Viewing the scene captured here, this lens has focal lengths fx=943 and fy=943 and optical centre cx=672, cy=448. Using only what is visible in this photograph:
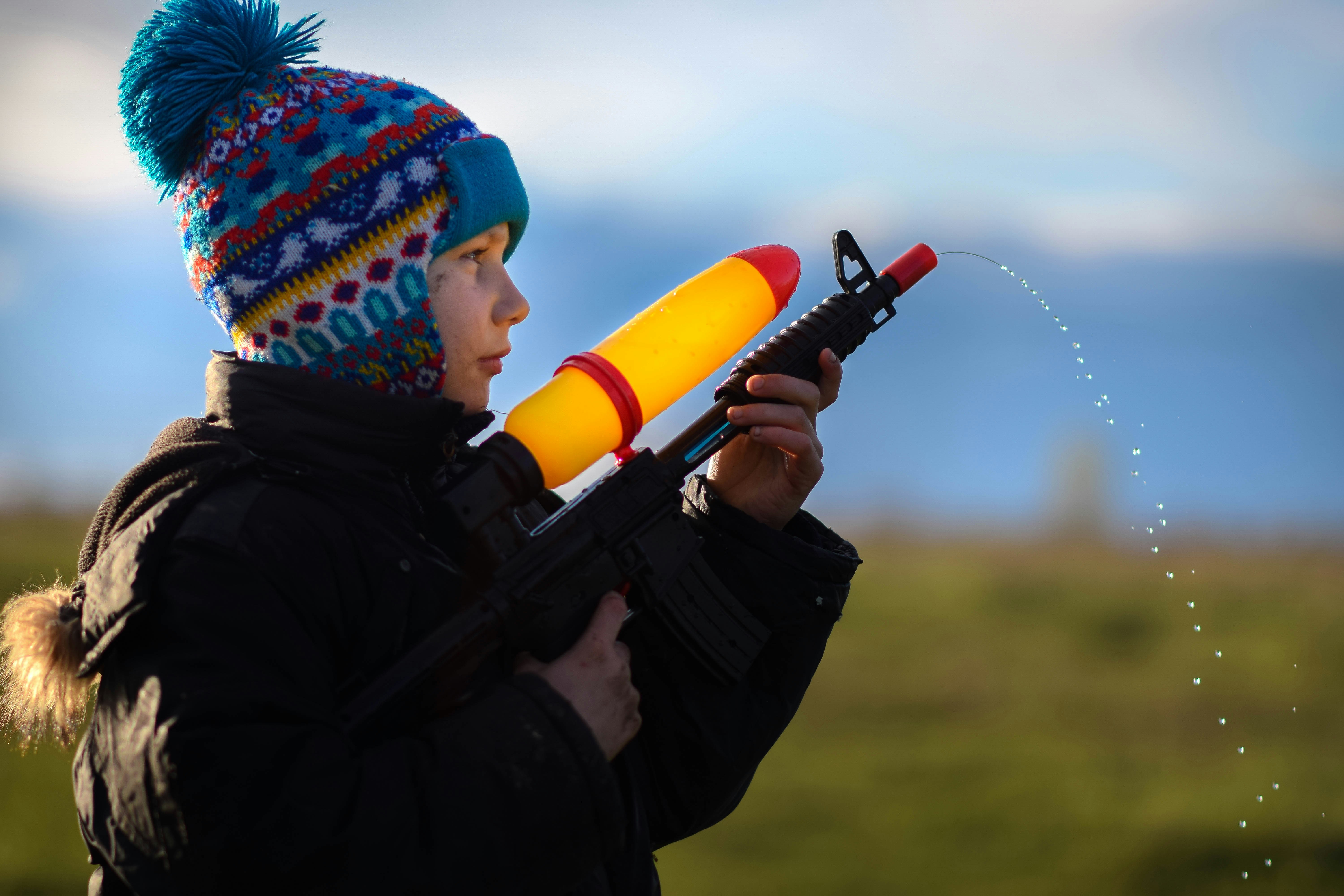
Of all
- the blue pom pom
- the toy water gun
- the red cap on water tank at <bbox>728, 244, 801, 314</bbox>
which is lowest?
the toy water gun

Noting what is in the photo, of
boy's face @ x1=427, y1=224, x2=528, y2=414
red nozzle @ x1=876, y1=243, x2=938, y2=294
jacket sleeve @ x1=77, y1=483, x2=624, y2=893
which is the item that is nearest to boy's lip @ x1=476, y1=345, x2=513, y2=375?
boy's face @ x1=427, y1=224, x2=528, y2=414

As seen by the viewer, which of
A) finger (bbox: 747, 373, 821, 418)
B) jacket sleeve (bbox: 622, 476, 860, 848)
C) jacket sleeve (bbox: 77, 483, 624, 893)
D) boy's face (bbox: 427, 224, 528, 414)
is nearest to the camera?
jacket sleeve (bbox: 77, 483, 624, 893)

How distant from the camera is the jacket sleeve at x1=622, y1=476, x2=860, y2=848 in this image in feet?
7.71

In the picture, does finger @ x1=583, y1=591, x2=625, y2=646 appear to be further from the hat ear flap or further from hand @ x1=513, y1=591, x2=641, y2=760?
the hat ear flap

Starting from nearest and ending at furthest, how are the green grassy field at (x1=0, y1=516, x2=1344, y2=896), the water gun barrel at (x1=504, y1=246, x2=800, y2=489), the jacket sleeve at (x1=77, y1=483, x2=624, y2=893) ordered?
the jacket sleeve at (x1=77, y1=483, x2=624, y2=893) → the water gun barrel at (x1=504, y1=246, x2=800, y2=489) → the green grassy field at (x1=0, y1=516, x2=1344, y2=896)

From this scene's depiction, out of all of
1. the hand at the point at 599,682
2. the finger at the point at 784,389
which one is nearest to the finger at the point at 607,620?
the hand at the point at 599,682

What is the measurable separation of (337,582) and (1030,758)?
1637cm

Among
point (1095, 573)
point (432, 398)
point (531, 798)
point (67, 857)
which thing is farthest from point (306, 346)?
point (1095, 573)

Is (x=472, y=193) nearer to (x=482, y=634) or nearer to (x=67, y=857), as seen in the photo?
(x=482, y=634)

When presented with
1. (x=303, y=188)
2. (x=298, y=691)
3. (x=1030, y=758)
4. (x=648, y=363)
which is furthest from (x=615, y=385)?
(x=1030, y=758)

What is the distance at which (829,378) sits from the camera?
2.60 metres

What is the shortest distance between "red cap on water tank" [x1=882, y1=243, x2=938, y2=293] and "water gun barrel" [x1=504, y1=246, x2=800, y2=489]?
0.36 metres

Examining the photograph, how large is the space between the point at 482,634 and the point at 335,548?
0.33 metres

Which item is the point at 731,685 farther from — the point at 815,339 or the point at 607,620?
the point at 815,339
